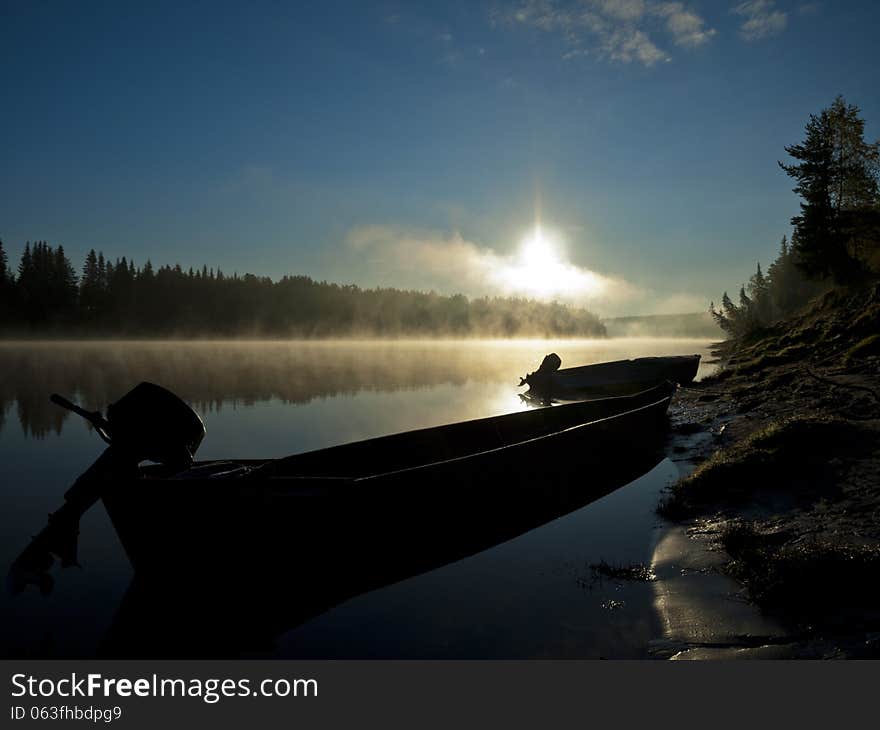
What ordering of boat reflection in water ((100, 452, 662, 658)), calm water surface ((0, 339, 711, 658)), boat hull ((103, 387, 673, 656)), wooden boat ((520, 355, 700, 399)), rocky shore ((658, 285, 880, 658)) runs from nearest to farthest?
rocky shore ((658, 285, 880, 658))
calm water surface ((0, 339, 711, 658))
boat reflection in water ((100, 452, 662, 658))
boat hull ((103, 387, 673, 656))
wooden boat ((520, 355, 700, 399))

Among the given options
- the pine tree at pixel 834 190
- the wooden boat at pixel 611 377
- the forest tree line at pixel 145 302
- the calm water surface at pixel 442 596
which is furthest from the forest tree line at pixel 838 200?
the forest tree line at pixel 145 302

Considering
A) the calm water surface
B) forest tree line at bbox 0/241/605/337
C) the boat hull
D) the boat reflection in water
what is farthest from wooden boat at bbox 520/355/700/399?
forest tree line at bbox 0/241/605/337

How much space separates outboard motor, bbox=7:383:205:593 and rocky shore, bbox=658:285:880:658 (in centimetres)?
761

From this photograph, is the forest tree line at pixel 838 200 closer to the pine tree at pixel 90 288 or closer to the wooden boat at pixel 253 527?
the wooden boat at pixel 253 527

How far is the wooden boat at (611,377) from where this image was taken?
34.9 metres

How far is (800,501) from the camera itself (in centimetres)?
871

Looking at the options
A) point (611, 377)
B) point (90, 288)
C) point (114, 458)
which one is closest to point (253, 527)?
point (114, 458)

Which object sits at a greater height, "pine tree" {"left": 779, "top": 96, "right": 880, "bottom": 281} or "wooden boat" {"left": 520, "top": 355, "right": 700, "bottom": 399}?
"pine tree" {"left": 779, "top": 96, "right": 880, "bottom": 281}

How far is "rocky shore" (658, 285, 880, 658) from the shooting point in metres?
5.46

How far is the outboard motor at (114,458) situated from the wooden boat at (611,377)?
29.1 meters

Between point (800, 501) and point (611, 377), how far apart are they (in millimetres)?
28201

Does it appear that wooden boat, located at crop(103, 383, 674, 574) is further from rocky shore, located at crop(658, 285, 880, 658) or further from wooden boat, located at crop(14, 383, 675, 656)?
rocky shore, located at crop(658, 285, 880, 658)
